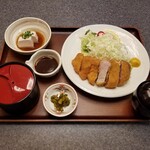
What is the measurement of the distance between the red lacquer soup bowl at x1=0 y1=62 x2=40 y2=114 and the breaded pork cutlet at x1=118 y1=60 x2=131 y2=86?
1.31 ft

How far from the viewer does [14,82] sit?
0.96 metres

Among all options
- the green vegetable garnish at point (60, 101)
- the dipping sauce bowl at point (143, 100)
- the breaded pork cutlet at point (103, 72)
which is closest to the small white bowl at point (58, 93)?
the green vegetable garnish at point (60, 101)

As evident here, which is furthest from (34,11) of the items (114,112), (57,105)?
(114,112)

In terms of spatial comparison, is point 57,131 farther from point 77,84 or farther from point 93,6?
point 93,6

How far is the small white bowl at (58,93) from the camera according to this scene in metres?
0.99

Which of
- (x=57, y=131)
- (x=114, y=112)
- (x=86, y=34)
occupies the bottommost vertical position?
(x=57, y=131)

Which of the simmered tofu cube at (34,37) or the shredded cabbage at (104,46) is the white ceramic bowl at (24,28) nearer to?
the simmered tofu cube at (34,37)

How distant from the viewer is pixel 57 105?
1012 millimetres

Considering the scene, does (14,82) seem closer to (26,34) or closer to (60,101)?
(60,101)

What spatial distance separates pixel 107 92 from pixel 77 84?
0.14 meters

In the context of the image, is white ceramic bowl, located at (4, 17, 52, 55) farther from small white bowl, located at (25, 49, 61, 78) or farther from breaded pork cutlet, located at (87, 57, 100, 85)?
breaded pork cutlet, located at (87, 57, 100, 85)

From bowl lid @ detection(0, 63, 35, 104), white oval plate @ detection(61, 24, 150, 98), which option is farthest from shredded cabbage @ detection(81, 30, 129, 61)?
bowl lid @ detection(0, 63, 35, 104)

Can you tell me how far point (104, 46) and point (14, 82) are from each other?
55cm

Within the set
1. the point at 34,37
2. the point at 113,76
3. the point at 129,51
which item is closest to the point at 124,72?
the point at 113,76
